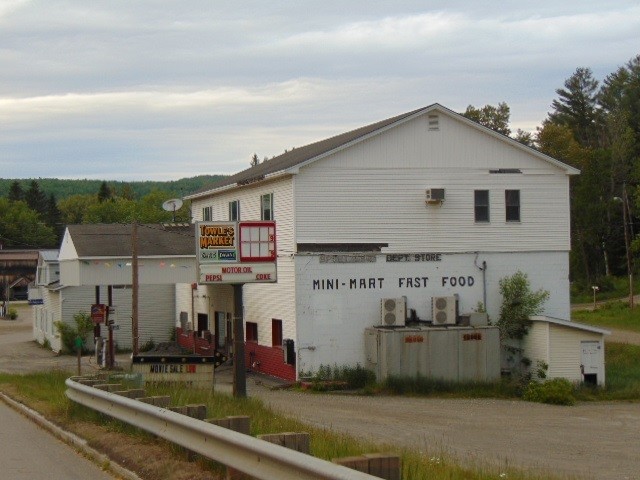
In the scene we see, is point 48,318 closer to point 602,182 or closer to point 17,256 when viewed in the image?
point 602,182

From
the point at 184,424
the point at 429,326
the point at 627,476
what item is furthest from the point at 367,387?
the point at 184,424

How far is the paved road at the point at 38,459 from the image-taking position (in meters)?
12.5

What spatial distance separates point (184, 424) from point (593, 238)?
74244 millimetres

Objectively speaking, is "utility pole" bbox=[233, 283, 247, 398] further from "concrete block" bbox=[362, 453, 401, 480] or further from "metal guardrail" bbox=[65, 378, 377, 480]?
"concrete block" bbox=[362, 453, 401, 480]

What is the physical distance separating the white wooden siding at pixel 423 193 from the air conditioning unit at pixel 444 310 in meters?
2.15

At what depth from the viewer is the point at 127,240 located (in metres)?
49.7

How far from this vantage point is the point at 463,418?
2803 cm

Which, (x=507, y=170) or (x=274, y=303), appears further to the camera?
(x=507, y=170)

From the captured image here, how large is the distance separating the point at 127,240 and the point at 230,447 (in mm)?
41409

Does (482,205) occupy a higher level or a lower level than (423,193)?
lower

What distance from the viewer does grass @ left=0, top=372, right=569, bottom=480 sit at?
1029 cm

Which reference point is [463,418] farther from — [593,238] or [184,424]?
[593,238]

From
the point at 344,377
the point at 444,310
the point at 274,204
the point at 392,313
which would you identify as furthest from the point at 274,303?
the point at 444,310

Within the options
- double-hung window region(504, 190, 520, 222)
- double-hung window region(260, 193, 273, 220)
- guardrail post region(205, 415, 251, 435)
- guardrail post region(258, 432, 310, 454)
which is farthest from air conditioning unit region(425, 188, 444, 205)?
guardrail post region(258, 432, 310, 454)
